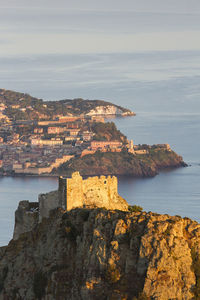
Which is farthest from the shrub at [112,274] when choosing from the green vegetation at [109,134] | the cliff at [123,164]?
the green vegetation at [109,134]

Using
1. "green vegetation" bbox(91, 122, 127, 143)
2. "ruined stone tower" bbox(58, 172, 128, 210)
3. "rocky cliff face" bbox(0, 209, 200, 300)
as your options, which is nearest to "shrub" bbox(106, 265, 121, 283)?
"rocky cliff face" bbox(0, 209, 200, 300)

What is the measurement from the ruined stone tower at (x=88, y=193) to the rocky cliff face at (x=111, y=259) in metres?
0.68

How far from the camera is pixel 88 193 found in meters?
40.3

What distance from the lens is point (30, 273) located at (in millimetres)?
38531

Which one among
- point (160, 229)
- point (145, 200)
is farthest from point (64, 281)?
point (145, 200)

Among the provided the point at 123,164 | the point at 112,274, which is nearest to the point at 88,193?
the point at 112,274

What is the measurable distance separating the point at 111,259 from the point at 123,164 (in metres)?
119

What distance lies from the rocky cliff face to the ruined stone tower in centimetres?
68

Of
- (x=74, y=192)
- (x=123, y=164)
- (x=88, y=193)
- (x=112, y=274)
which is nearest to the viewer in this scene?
(x=112, y=274)

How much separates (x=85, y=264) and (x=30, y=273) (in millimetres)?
3316

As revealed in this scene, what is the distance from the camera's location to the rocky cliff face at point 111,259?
112 ft

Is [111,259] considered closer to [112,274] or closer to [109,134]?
[112,274]

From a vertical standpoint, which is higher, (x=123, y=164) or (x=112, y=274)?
(x=123, y=164)

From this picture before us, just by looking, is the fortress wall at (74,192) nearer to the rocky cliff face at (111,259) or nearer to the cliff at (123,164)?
the rocky cliff face at (111,259)
